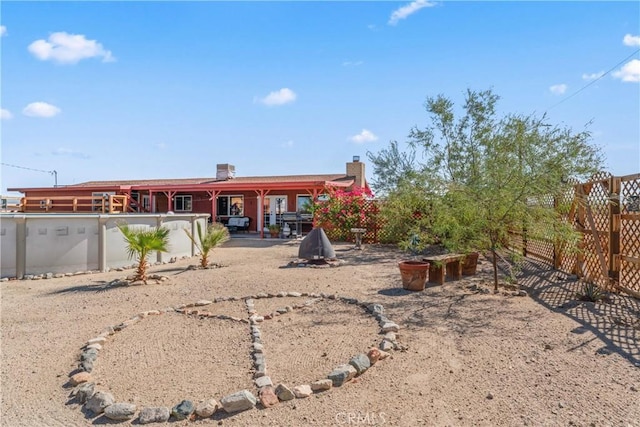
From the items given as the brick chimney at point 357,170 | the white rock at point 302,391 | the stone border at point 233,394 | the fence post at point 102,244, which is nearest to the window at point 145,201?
the brick chimney at point 357,170

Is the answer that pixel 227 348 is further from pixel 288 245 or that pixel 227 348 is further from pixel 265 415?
pixel 288 245

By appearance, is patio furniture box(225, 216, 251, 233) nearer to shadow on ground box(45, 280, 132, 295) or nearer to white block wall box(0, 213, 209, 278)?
white block wall box(0, 213, 209, 278)

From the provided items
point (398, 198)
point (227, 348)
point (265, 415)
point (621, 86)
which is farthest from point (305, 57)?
point (265, 415)

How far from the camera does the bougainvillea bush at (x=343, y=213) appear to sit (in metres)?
14.7

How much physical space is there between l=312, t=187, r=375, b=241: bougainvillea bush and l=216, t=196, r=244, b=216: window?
21.9 ft

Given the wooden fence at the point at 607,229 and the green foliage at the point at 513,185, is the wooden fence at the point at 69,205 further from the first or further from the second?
the wooden fence at the point at 607,229

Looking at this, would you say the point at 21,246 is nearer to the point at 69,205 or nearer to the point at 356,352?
the point at 356,352

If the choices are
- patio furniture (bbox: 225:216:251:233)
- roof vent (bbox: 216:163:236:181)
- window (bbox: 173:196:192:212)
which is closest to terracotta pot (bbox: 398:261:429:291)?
patio furniture (bbox: 225:216:251:233)

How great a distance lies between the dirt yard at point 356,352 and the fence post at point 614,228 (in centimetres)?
73

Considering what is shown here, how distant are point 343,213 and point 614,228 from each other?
958 centimetres

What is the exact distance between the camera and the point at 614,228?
20.3 feet

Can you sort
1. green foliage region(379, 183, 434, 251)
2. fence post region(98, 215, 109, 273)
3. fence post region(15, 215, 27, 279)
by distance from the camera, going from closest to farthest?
green foliage region(379, 183, 434, 251), fence post region(15, 215, 27, 279), fence post region(98, 215, 109, 273)

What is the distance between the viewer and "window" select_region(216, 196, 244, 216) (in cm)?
2061

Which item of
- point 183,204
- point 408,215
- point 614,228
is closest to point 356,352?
point 614,228
